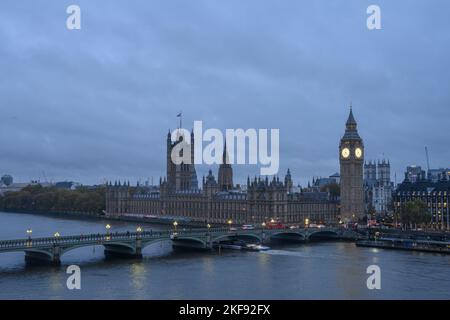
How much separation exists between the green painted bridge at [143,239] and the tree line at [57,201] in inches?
3053

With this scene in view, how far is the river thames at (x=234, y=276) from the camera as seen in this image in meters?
Answer: 41.3

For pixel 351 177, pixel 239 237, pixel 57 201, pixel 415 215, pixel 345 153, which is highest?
pixel 345 153

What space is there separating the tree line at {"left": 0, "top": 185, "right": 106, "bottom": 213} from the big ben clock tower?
6694 centimetres

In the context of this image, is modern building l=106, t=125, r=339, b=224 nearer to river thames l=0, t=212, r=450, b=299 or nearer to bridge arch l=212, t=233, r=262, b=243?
bridge arch l=212, t=233, r=262, b=243

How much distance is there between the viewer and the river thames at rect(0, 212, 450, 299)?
1626 inches

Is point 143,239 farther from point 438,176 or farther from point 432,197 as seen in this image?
point 438,176

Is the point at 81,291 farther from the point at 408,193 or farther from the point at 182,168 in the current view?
the point at 182,168

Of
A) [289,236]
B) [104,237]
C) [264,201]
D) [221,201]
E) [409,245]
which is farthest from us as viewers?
[221,201]

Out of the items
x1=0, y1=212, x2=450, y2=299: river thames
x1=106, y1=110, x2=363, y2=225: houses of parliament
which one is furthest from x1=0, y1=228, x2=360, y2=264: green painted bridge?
x1=106, y1=110, x2=363, y2=225: houses of parliament

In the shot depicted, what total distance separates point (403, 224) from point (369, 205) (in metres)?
37.0

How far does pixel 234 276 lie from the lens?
48.9m

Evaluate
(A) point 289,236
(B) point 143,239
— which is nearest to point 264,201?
(A) point 289,236

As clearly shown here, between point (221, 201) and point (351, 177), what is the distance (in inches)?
1003
